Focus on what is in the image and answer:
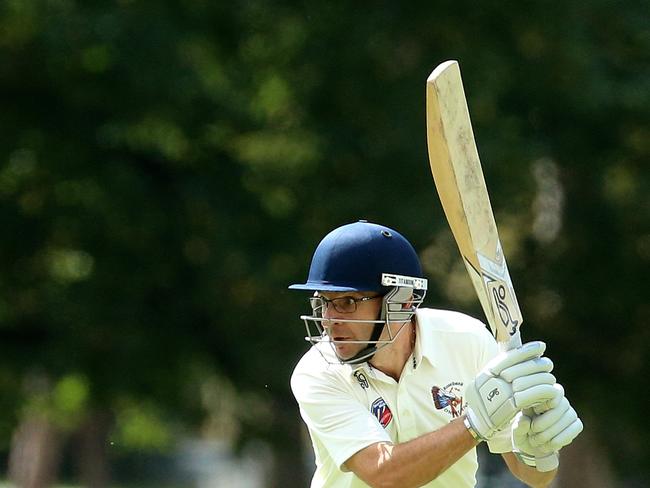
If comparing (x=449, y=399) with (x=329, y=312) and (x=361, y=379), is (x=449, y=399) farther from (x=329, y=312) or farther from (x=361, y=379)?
(x=329, y=312)

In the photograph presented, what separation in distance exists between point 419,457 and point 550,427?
362 mm

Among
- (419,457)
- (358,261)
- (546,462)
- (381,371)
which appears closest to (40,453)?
(381,371)

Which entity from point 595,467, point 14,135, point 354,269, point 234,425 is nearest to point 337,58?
point 14,135

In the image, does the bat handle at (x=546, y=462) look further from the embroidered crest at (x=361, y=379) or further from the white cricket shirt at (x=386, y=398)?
the embroidered crest at (x=361, y=379)

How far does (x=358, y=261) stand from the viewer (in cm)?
421

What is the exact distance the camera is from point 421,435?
160 inches

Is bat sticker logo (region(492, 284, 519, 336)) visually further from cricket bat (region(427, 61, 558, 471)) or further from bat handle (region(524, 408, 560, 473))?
bat handle (region(524, 408, 560, 473))

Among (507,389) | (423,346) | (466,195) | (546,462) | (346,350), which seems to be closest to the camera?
(507,389)

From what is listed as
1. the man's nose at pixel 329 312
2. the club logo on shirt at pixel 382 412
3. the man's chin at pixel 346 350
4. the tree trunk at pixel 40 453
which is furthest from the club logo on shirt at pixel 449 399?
the tree trunk at pixel 40 453

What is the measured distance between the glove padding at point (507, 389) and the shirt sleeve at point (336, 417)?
365 millimetres

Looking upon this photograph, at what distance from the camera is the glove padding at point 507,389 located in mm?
3742

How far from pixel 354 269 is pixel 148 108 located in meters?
9.07

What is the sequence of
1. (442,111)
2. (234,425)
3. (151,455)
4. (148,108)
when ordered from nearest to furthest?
(442,111)
(148,108)
(234,425)
(151,455)

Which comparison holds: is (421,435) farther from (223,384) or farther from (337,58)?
(223,384)
